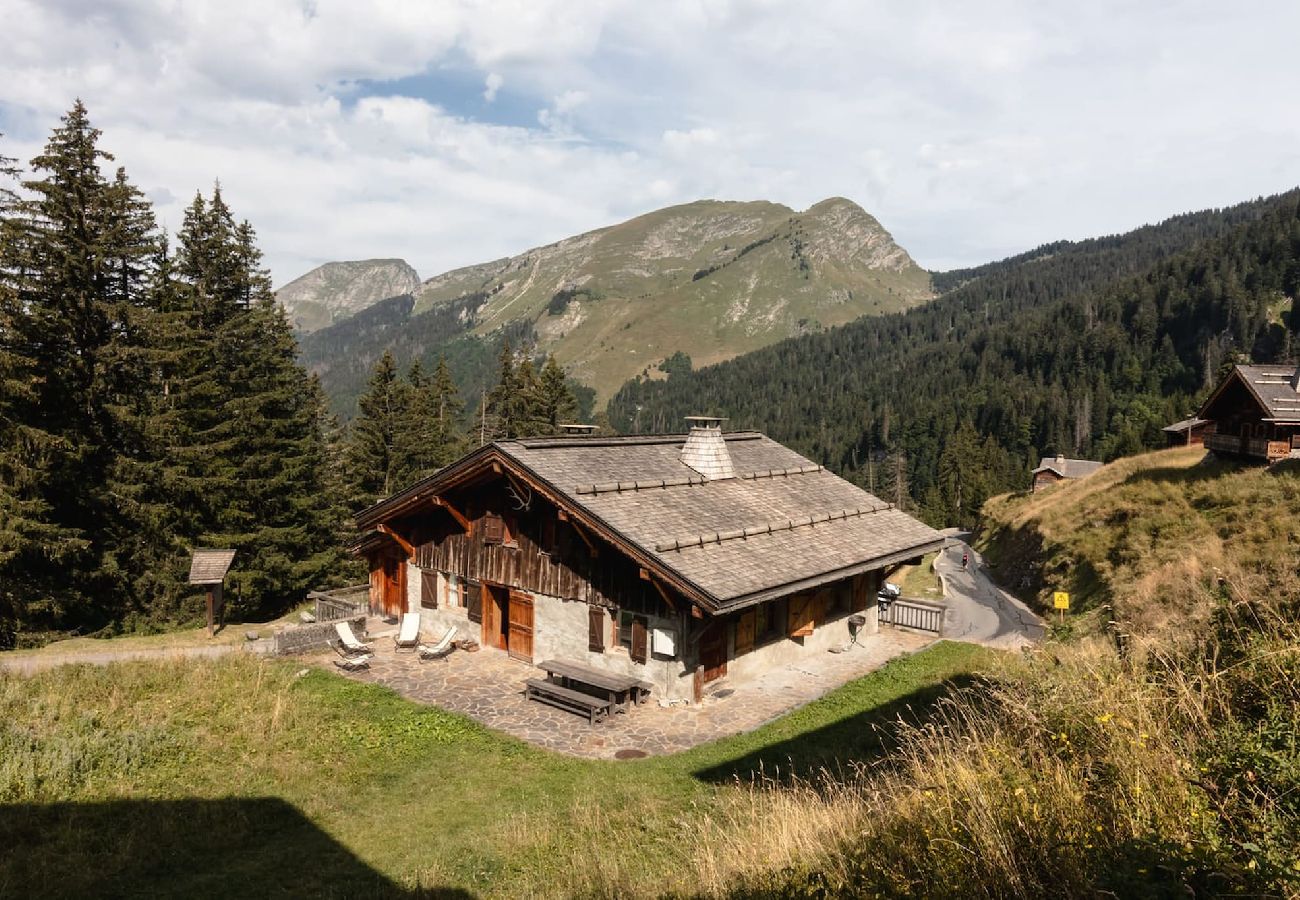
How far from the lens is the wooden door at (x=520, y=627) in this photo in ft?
67.3

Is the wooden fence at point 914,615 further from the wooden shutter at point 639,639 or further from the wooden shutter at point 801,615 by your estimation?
the wooden shutter at point 639,639

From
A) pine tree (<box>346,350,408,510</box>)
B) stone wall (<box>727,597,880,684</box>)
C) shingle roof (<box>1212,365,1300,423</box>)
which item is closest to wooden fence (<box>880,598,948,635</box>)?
stone wall (<box>727,597,880,684</box>)

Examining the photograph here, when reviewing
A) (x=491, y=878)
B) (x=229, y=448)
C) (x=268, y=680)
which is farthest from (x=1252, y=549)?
(x=229, y=448)

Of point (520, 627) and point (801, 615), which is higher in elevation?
point (801, 615)

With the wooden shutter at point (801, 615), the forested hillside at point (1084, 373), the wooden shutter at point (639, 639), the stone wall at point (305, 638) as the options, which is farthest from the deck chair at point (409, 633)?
the forested hillside at point (1084, 373)

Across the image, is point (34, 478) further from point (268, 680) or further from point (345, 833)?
point (345, 833)

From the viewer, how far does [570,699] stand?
55.1 ft

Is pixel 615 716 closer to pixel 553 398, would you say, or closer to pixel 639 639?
pixel 639 639

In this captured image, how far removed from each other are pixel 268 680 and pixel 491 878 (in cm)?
1175

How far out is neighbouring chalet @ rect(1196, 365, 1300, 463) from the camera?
3703 centimetres

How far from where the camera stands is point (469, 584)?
72.7 feet

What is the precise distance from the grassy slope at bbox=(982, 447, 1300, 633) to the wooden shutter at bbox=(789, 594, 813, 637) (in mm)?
7346

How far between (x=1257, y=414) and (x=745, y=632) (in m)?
37.6

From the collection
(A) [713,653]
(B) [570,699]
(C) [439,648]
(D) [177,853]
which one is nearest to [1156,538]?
(A) [713,653]
